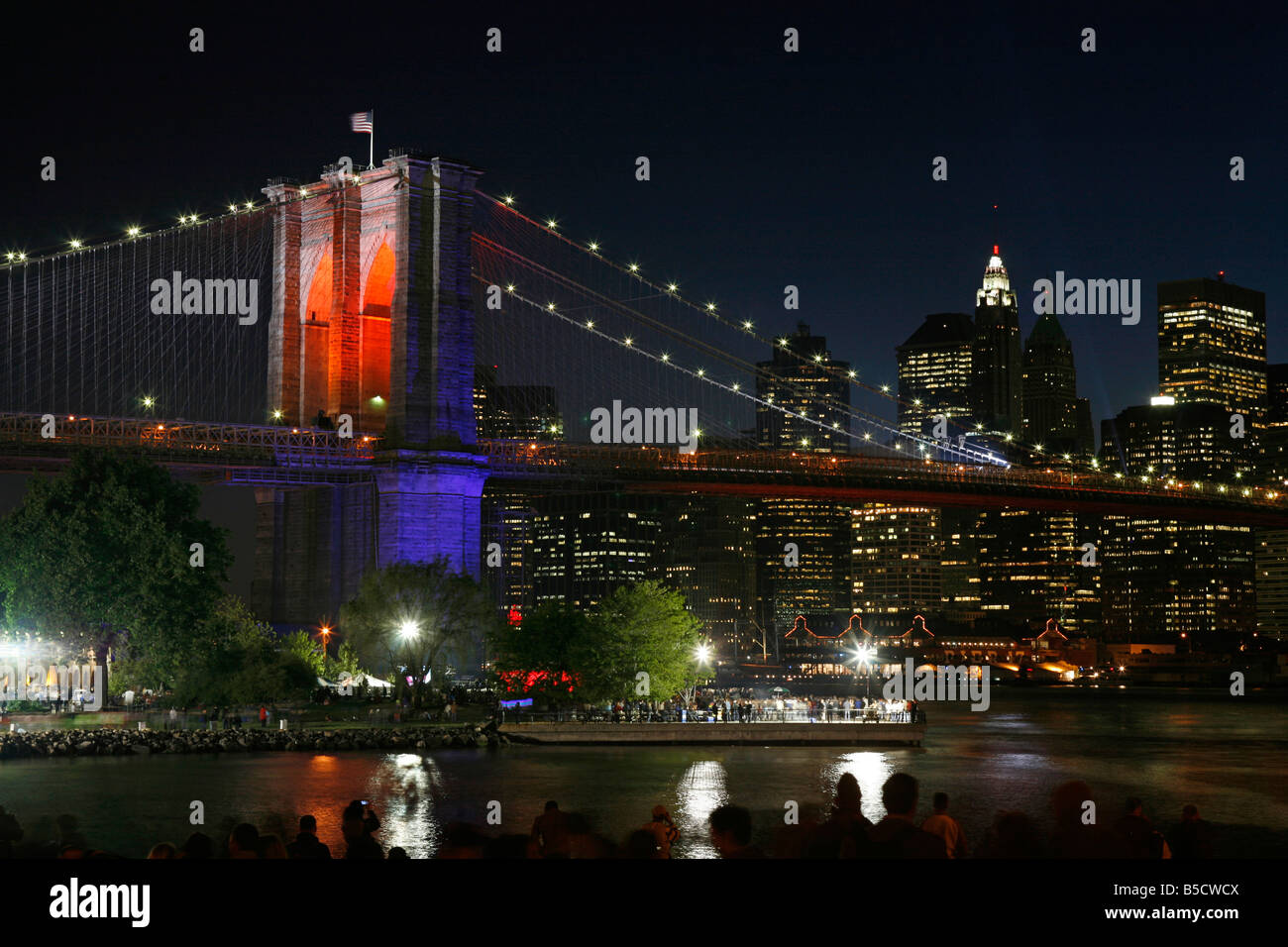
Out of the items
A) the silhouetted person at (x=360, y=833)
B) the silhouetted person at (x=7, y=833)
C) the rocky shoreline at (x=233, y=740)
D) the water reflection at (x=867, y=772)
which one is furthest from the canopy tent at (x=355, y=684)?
the silhouetted person at (x=360, y=833)

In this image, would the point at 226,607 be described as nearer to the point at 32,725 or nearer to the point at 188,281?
the point at 188,281

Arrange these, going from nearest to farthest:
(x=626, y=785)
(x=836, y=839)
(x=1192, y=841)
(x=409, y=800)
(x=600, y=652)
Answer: (x=836, y=839) → (x=1192, y=841) → (x=409, y=800) → (x=626, y=785) → (x=600, y=652)

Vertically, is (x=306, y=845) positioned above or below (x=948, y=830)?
below

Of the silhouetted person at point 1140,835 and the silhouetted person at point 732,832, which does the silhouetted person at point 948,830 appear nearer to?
the silhouetted person at point 1140,835

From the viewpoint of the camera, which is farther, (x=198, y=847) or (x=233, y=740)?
(x=233, y=740)

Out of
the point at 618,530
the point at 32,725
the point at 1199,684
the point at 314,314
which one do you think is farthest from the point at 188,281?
the point at 618,530

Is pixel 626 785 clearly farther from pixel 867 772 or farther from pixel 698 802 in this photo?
pixel 867 772

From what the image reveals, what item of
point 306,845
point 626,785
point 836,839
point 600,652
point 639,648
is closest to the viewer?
point 836,839

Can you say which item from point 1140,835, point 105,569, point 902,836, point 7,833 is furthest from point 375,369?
point 902,836
